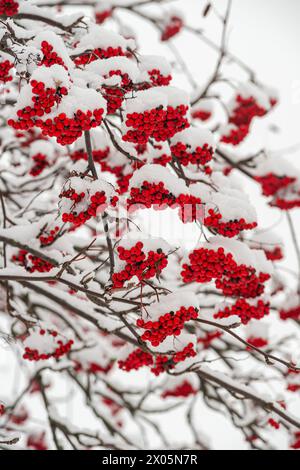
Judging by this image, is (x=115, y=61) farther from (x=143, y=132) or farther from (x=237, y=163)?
(x=237, y=163)

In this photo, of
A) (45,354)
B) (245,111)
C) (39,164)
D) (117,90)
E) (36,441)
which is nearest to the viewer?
(117,90)

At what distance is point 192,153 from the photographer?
120 inches

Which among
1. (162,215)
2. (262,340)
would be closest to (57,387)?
(262,340)

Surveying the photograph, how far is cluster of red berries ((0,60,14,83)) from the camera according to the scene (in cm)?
279

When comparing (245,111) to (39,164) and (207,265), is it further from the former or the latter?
(207,265)

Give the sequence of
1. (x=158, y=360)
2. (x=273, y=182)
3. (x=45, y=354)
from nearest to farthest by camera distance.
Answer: (x=158, y=360), (x=45, y=354), (x=273, y=182)

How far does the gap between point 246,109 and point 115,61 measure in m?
Answer: 2.65

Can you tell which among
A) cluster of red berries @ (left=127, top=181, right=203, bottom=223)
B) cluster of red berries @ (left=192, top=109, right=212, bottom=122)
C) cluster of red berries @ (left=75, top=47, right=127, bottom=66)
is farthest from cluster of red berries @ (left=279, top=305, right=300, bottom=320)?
cluster of red berries @ (left=75, top=47, right=127, bottom=66)

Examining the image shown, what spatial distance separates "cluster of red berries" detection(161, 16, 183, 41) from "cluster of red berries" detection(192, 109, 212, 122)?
107 cm

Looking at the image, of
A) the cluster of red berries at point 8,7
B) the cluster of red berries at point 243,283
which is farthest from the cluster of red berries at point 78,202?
the cluster of red berries at point 8,7

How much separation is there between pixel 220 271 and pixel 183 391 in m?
2.90

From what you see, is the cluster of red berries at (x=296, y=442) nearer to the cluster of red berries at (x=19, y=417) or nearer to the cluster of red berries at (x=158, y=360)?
the cluster of red berries at (x=158, y=360)

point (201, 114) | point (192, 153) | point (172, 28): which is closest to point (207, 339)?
point (201, 114)

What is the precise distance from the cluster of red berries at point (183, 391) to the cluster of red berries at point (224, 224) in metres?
2.86
